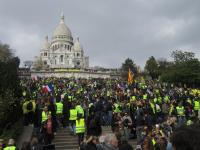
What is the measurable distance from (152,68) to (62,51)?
63530 mm

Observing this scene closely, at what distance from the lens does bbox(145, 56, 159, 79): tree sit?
96269 mm

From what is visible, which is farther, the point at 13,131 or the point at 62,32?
the point at 62,32

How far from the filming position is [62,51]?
155875mm

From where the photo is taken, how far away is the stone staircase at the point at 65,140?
52.2 feet

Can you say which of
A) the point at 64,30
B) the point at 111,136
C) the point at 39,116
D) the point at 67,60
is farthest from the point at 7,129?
the point at 64,30

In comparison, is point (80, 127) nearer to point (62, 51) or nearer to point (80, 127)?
point (80, 127)

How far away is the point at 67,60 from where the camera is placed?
157000 millimetres

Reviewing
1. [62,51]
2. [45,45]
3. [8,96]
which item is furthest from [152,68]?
[8,96]

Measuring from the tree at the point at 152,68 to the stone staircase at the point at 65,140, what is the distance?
79242 millimetres

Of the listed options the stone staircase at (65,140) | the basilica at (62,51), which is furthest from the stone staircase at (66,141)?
the basilica at (62,51)

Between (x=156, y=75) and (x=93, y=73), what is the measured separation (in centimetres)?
2468

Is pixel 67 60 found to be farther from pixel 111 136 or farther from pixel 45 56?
pixel 111 136

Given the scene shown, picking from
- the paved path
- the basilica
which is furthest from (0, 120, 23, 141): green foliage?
the basilica

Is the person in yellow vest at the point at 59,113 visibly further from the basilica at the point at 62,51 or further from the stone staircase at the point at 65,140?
the basilica at the point at 62,51
